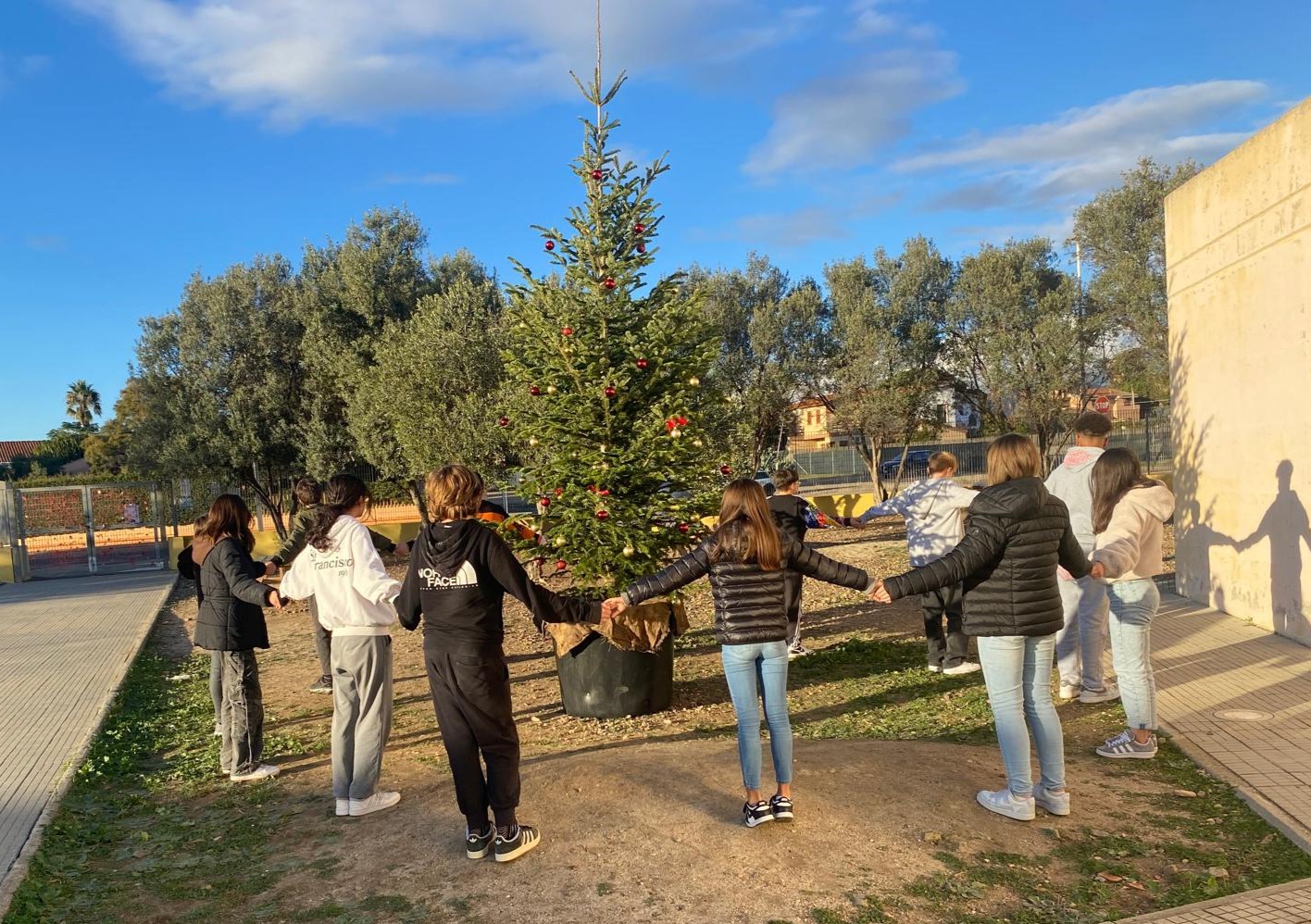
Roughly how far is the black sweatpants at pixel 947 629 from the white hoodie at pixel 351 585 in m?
4.72

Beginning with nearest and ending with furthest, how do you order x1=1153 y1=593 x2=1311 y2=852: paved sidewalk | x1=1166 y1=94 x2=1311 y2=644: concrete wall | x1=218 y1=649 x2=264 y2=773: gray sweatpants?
x1=1153 y1=593 x2=1311 y2=852: paved sidewalk
x1=218 y1=649 x2=264 y2=773: gray sweatpants
x1=1166 y1=94 x2=1311 y2=644: concrete wall

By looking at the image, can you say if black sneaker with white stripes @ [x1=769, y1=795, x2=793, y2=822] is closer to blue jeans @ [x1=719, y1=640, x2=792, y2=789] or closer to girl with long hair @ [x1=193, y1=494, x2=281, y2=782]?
blue jeans @ [x1=719, y1=640, x2=792, y2=789]

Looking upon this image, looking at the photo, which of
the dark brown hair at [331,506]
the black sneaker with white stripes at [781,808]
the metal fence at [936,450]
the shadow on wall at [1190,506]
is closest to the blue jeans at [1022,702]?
the black sneaker with white stripes at [781,808]

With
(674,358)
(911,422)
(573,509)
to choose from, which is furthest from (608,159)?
(911,422)

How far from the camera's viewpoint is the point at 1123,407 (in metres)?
34.4

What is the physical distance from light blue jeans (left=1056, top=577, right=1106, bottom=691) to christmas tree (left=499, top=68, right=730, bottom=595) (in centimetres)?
261

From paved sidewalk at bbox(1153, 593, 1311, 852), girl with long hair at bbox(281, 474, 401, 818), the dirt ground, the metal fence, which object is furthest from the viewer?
the metal fence

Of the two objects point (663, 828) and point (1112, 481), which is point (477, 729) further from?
point (1112, 481)

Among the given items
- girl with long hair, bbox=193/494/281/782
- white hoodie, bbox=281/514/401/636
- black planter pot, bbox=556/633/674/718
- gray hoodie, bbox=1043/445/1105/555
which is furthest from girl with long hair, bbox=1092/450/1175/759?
girl with long hair, bbox=193/494/281/782

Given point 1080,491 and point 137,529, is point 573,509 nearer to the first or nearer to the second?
point 1080,491

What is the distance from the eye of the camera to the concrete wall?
8266mm

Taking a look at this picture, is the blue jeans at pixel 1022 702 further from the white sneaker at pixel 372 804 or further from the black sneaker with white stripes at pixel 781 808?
the white sneaker at pixel 372 804

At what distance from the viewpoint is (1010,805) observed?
456 centimetres

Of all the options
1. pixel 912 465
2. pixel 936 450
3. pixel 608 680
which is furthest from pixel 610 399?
pixel 912 465
